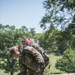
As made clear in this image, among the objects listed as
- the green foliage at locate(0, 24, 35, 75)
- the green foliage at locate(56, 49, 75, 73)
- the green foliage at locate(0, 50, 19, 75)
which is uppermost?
the green foliage at locate(0, 24, 35, 75)

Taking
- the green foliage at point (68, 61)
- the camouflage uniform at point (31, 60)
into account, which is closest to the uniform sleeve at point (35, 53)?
the camouflage uniform at point (31, 60)

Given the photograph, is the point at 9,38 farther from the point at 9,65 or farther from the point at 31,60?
the point at 31,60

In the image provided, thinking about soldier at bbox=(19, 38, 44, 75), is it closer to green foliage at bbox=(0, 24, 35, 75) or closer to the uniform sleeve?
the uniform sleeve

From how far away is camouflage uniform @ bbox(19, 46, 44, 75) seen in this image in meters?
5.33

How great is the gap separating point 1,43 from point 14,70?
322 inches

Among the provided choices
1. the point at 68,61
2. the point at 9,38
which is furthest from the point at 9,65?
the point at 68,61

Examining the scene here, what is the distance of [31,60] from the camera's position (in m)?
5.41

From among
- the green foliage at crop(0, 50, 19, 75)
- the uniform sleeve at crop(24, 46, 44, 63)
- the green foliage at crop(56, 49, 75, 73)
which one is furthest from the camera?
the green foliage at crop(0, 50, 19, 75)

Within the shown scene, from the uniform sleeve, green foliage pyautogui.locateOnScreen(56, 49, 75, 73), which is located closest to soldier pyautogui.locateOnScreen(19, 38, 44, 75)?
the uniform sleeve

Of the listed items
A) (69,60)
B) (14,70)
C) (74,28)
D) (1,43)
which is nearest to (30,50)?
(74,28)

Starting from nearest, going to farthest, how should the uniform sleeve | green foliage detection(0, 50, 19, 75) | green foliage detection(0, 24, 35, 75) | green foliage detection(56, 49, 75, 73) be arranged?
1. the uniform sleeve
2. green foliage detection(56, 49, 75, 73)
3. green foliage detection(0, 50, 19, 75)
4. green foliage detection(0, 24, 35, 75)

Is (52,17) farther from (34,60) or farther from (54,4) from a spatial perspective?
(34,60)

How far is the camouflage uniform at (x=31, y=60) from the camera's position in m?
5.33

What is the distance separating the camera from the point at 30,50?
537 cm
